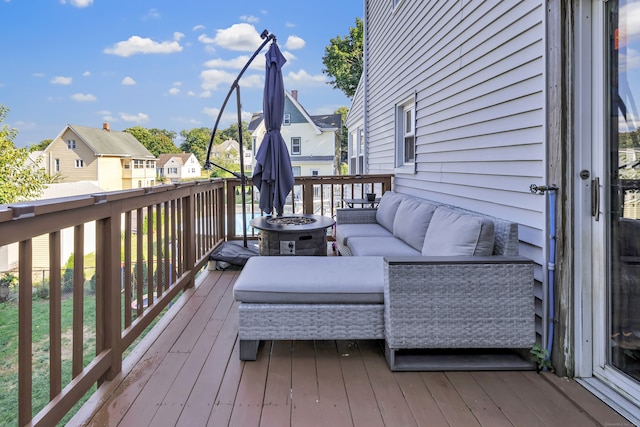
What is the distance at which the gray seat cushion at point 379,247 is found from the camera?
10.8 ft

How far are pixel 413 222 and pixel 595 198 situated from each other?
1.67 meters

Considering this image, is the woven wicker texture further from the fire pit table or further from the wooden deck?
the fire pit table

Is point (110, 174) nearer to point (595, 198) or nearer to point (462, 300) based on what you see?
point (462, 300)

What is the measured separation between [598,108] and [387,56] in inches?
206

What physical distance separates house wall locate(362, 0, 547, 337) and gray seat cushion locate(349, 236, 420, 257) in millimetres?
636

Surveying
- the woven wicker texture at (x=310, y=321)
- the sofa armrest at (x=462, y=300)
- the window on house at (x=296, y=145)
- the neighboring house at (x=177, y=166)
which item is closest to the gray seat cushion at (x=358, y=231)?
the woven wicker texture at (x=310, y=321)

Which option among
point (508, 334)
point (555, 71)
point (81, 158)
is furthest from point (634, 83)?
point (81, 158)

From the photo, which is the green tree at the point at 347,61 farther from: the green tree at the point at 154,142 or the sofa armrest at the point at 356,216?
the green tree at the point at 154,142

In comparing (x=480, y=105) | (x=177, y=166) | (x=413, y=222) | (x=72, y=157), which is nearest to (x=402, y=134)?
(x=413, y=222)

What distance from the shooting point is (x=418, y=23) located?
16.2ft

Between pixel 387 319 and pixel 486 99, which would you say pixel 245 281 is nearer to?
pixel 387 319

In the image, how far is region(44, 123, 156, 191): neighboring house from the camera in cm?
→ 2548

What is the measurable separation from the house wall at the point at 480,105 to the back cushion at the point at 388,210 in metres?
0.37

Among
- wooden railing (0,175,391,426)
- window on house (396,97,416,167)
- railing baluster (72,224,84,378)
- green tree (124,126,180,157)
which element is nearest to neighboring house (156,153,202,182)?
green tree (124,126,180,157)
